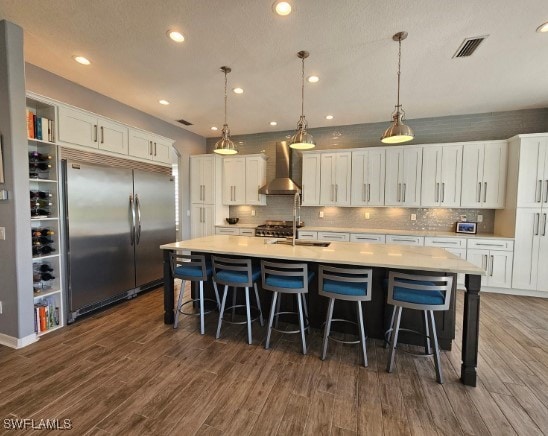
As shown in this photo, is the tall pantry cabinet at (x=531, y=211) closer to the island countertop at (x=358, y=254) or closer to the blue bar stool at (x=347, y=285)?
the island countertop at (x=358, y=254)

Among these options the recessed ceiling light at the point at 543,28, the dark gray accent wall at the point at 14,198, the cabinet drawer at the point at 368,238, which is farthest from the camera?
the cabinet drawer at the point at 368,238

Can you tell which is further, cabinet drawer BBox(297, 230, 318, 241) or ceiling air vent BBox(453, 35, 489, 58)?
cabinet drawer BBox(297, 230, 318, 241)

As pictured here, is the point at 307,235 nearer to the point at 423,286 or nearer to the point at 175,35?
the point at 423,286

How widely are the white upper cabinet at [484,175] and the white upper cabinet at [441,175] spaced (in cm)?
10

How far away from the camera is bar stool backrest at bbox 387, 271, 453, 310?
203 cm

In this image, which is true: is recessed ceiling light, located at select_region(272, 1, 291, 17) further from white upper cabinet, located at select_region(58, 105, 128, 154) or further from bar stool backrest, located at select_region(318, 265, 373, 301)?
white upper cabinet, located at select_region(58, 105, 128, 154)

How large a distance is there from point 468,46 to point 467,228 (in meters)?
3.01

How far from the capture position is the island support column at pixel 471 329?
6.64 ft

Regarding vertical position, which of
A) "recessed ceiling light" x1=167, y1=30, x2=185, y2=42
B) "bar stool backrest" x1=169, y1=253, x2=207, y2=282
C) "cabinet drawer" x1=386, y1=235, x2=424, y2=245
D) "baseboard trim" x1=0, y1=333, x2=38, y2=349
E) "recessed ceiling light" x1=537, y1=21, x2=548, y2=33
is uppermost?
"recessed ceiling light" x1=537, y1=21, x2=548, y2=33

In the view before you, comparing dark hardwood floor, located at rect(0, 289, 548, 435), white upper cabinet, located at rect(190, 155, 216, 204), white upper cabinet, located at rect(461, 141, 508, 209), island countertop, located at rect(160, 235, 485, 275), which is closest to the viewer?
dark hardwood floor, located at rect(0, 289, 548, 435)

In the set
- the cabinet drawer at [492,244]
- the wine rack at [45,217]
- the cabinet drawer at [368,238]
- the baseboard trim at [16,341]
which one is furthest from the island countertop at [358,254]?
the cabinet drawer at [492,244]

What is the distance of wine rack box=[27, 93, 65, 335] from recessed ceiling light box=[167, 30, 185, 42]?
5.11ft

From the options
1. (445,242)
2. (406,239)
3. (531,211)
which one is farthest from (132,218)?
(531,211)

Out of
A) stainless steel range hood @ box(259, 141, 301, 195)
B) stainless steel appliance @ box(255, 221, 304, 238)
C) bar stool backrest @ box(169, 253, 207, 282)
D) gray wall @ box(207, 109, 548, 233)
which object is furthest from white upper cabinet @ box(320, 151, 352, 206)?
bar stool backrest @ box(169, 253, 207, 282)
